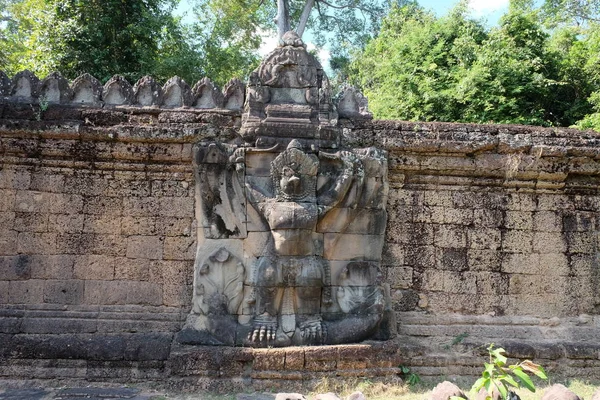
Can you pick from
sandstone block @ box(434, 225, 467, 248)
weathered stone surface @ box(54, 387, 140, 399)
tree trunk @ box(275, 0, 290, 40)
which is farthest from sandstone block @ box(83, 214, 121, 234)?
tree trunk @ box(275, 0, 290, 40)

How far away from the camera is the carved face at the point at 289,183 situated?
5.56 metres

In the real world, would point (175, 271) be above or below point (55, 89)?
below

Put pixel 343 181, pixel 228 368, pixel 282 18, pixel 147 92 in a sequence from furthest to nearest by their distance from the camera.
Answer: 1. pixel 282 18
2. pixel 147 92
3. pixel 343 181
4. pixel 228 368

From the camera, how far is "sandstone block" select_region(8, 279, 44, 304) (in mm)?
5844

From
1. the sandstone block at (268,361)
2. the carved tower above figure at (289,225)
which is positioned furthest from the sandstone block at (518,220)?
the sandstone block at (268,361)

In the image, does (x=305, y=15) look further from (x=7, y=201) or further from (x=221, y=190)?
(x=7, y=201)

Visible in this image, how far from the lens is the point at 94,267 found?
19.4 feet

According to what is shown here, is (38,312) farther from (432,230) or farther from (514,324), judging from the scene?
(514,324)

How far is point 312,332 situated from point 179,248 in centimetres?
175

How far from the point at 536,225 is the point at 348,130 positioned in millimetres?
2549

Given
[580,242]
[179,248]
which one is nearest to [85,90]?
[179,248]

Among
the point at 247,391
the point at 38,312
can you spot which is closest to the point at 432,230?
the point at 247,391

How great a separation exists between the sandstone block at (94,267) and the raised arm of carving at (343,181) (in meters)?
2.43

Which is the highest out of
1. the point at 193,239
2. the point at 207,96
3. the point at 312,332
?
the point at 207,96
